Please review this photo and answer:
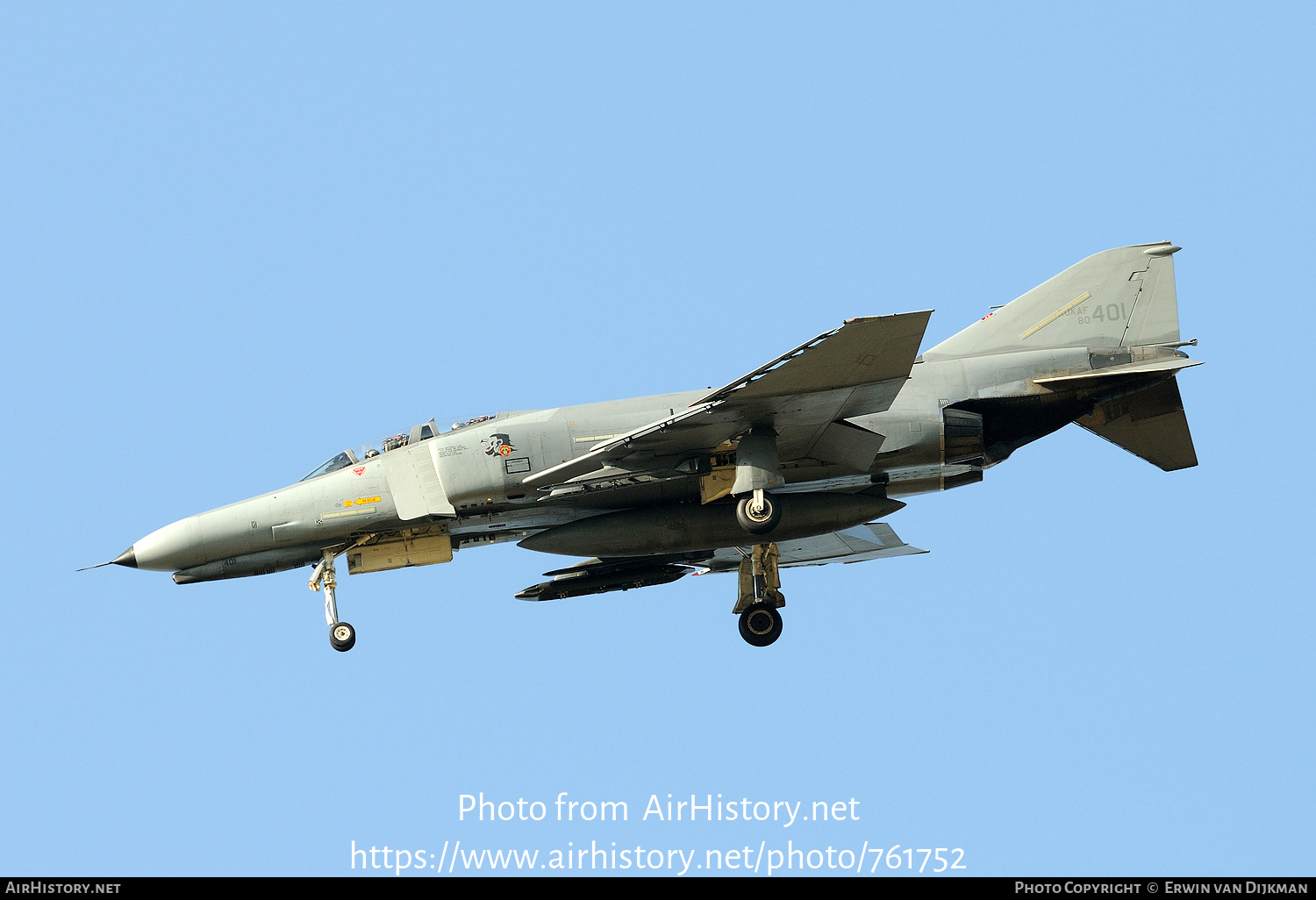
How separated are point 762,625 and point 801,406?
5.18m

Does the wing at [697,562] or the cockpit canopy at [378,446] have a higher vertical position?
the cockpit canopy at [378,446]

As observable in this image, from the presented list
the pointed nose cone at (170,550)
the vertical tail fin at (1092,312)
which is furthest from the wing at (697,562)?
the pointed nose cone at (170,550)

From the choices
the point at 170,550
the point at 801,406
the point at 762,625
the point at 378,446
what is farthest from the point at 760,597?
the point at 170,550

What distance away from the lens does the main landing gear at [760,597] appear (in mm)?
22797

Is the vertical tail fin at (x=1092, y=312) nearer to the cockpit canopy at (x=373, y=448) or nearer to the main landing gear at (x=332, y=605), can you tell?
the cockpit canopy at (x=373, y=448)

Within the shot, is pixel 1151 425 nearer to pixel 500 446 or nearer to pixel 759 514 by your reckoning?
pixel 759 514

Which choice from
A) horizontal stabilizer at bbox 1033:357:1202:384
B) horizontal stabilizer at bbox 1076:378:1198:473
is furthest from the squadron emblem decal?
horizontal stabilizer at bbox 1076:378:1198:473

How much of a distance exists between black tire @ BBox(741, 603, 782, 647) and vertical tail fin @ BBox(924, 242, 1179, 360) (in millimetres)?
4847

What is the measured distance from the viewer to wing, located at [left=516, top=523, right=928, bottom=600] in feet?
74.5

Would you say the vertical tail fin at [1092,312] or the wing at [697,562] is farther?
the wing at [697,562]

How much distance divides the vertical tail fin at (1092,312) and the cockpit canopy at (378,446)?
757 centimetres
